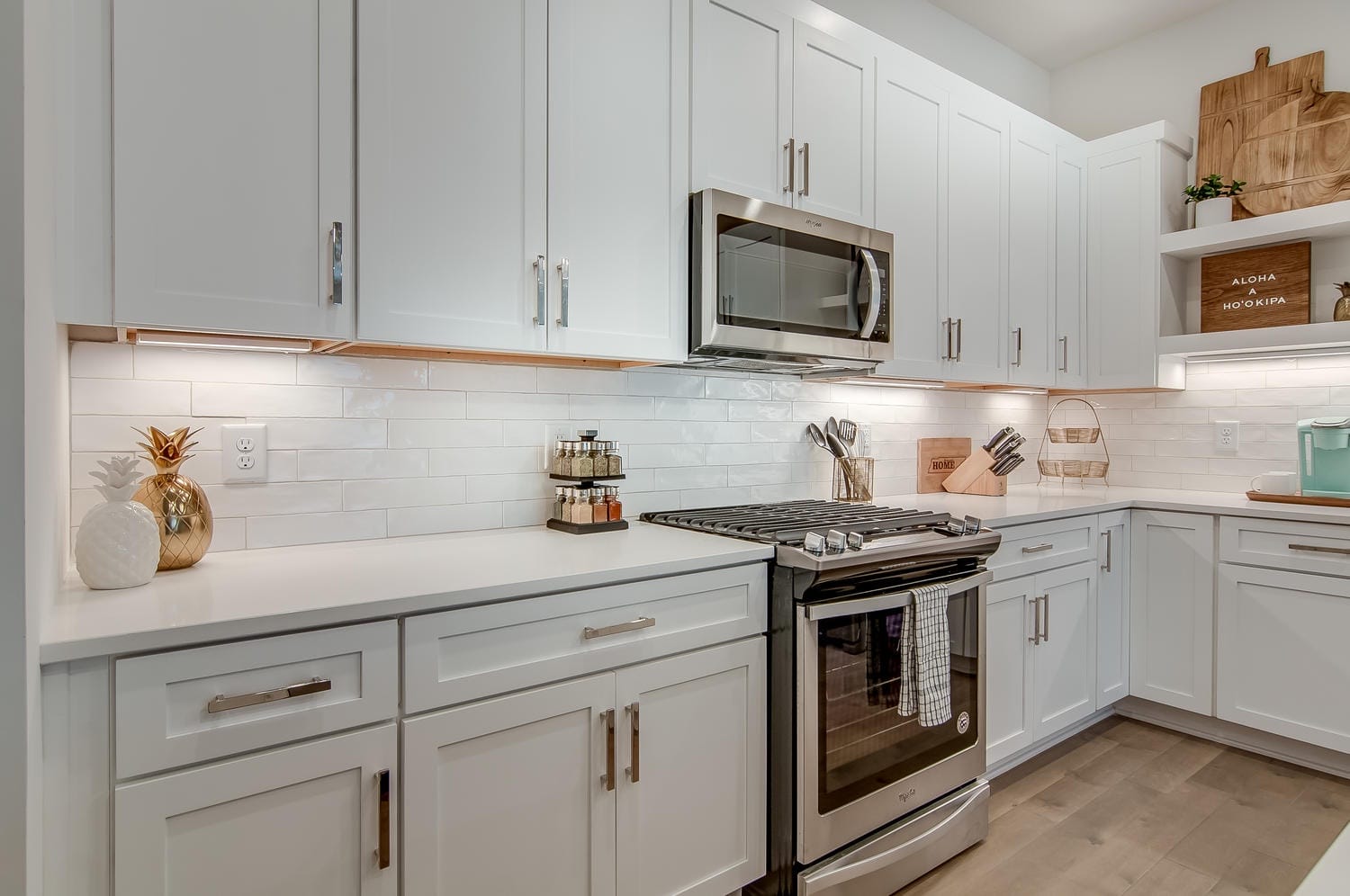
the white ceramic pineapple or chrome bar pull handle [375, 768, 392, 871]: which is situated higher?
the white ceramic pineapple

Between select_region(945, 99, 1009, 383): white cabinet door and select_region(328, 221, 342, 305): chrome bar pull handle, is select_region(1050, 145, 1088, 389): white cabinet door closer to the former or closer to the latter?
select_region(945, 99, 1009, 383): white cabinet door

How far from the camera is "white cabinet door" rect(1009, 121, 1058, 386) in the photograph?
2971 mm

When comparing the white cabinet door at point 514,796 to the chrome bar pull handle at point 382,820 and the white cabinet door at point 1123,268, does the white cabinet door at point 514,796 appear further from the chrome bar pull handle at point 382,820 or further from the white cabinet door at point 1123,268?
the white cabinet door at point 1123,268

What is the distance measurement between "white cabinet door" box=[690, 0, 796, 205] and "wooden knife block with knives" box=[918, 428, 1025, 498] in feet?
4.69

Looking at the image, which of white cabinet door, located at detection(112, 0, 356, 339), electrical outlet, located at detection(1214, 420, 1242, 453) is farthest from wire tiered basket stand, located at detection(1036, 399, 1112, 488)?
white cabinet door, located at detection(112, 0, 356, 339)

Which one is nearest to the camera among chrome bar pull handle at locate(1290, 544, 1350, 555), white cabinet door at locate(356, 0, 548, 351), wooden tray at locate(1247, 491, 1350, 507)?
white cabinet door at locate(356, 0, 548, 351)

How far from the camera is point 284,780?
1.11 metres

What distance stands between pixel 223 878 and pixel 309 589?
433mm

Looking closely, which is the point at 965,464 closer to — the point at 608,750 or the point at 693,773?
the point at 693,773

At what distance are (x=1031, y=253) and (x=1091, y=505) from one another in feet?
3.54

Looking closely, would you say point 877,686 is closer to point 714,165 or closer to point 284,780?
point 284,780

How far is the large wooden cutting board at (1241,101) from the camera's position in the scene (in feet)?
9.86

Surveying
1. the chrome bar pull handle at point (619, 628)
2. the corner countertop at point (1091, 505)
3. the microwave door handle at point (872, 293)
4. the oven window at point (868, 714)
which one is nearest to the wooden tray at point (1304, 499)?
the corner countertop at point (1091, 505)

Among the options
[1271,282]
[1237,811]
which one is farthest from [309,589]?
[1271,282]
